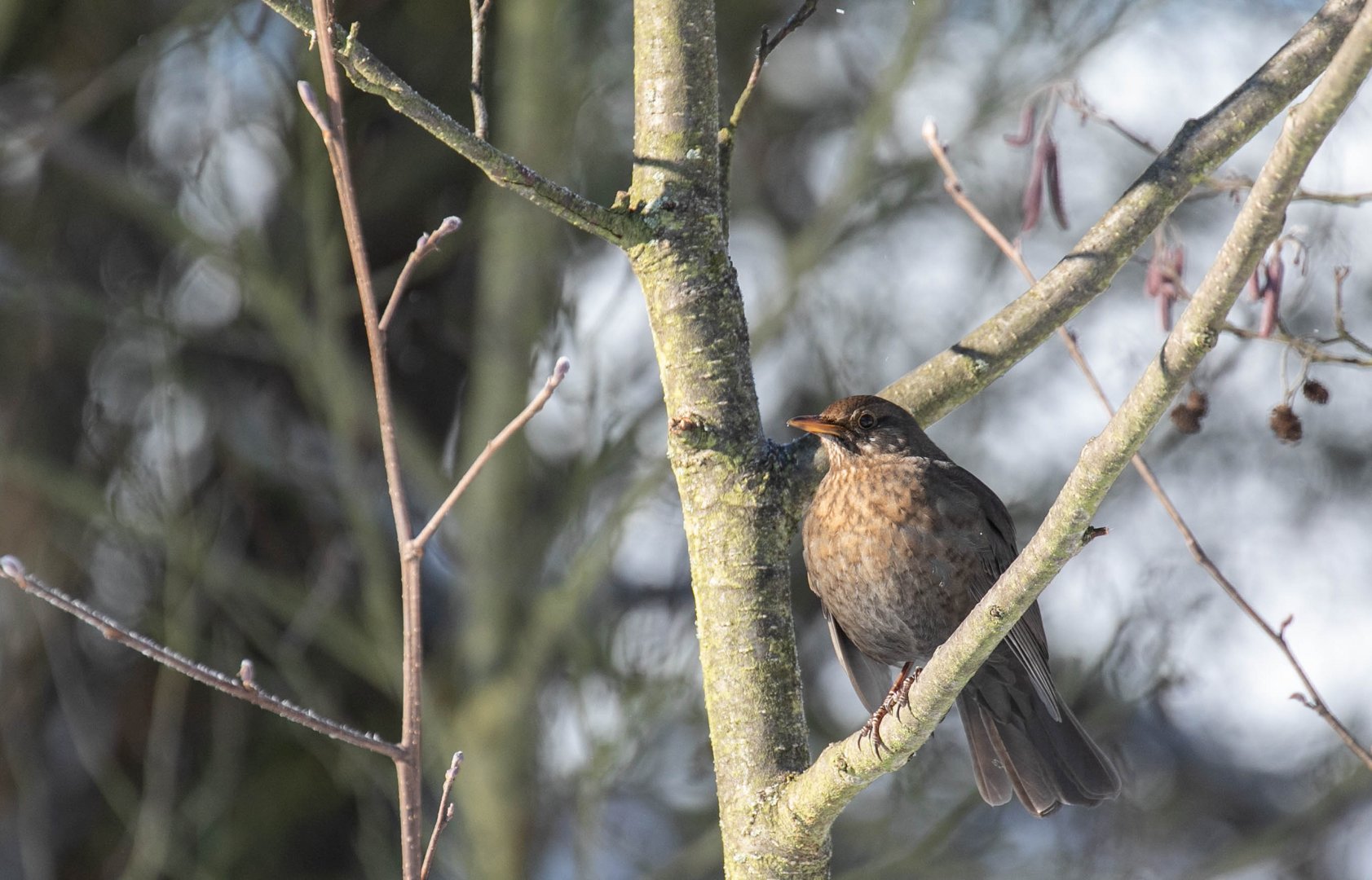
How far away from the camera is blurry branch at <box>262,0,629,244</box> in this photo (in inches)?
79.6

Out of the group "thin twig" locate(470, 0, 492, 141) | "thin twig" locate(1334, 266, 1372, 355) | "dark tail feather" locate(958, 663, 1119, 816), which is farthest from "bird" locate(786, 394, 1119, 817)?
"thin twig" locate(470, 0, 492, 141)

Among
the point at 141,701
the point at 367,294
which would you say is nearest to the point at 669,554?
the point at 141,701

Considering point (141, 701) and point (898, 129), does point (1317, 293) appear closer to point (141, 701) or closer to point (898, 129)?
point (898, 129)

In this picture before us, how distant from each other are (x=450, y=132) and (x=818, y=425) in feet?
5.84

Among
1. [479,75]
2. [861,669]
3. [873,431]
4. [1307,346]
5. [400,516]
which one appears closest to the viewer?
[400,516]

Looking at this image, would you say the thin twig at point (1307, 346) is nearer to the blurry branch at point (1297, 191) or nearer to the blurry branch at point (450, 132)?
the blurry branch at point (1297, 191)

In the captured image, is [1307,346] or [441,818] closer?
[441,818]

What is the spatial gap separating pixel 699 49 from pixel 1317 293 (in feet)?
15.4

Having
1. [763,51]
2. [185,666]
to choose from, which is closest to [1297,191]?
[763,51]

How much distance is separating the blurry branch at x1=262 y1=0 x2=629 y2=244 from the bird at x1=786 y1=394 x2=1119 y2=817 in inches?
42.5

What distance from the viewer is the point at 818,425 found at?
12.0 ft

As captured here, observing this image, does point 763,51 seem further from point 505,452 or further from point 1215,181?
point 505,452

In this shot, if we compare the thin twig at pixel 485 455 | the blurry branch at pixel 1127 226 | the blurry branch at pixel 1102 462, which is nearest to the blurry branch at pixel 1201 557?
the blurry branch at pixel 1127 226

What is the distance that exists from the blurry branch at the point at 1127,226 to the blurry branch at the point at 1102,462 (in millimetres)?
749
